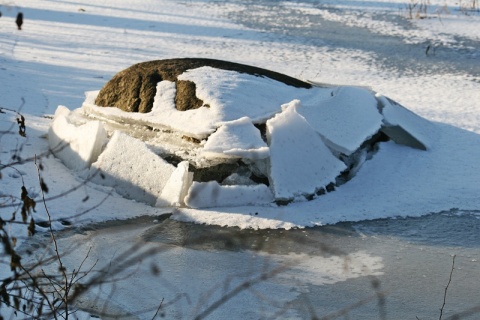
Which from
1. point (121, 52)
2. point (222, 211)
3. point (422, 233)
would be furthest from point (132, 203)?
point (121, 52)

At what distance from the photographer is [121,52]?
505 inches

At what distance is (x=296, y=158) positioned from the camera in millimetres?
7145

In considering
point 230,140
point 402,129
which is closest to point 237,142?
point 230,140

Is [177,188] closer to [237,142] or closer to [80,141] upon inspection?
[237,142]

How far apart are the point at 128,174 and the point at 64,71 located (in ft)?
15.1

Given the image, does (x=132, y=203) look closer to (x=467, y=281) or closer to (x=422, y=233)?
(x=422, y=233)

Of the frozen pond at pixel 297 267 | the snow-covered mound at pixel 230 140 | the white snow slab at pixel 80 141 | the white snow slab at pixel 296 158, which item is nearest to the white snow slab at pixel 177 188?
the snow-covered mound at pixel 230 140

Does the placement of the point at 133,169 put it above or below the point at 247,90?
below

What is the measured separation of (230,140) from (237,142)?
0.19 feet

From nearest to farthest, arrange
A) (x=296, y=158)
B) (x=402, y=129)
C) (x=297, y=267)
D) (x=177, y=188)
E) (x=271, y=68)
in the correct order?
1. (x=297, y=267)
2. (x=177, y=188)
3. (x=296, y=158)
4. (x=402, y=129)
5. (x=271, y=68)

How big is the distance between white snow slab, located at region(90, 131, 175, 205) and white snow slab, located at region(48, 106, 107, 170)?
13 cm

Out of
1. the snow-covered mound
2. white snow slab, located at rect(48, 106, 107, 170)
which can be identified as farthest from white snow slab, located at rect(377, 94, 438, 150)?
white snow slab, located at rect(48, 106, 107, 170)

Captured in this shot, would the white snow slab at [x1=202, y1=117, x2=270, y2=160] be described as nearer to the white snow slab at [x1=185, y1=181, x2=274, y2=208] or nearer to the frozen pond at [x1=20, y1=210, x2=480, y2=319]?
the white snow slab at [x1=185, y1=181, x2=274, y2=208]

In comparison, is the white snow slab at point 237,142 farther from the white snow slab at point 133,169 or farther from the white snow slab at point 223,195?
the white snow slab at point 133,169
